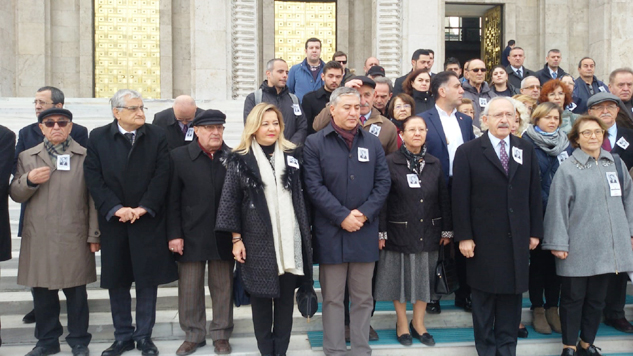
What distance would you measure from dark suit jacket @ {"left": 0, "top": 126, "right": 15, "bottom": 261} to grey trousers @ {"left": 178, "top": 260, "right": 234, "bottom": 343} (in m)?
1.49

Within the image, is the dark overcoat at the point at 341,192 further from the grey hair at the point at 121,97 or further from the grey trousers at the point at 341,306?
the grey hair at the point at 121,97

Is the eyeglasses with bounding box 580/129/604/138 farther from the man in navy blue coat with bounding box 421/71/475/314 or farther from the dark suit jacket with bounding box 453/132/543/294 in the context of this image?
the man in navy blue coat with bounding box 421/71/475/314

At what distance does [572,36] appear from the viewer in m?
15.0

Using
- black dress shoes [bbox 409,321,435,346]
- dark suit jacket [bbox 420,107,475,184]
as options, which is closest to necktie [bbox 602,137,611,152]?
dark suit jacket [bbox 420,107,475,184]

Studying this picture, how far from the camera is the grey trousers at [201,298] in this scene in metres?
5.08

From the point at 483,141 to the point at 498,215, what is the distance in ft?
2.16

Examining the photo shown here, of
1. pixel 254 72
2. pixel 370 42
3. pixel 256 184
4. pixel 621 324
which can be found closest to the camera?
pixel 256 184

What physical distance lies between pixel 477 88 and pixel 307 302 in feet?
13.9

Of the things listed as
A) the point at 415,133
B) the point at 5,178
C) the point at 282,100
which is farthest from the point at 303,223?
the point at 5,178

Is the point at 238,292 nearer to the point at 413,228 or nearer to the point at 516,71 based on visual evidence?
the point at 413,228

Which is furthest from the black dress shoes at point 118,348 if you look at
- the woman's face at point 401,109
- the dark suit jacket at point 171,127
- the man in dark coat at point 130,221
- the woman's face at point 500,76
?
the woman's face at point 500,76

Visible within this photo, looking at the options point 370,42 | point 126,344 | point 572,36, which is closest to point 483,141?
point 126,344

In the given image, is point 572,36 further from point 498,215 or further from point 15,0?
point 15,0

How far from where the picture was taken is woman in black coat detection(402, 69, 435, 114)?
21.7 feet
